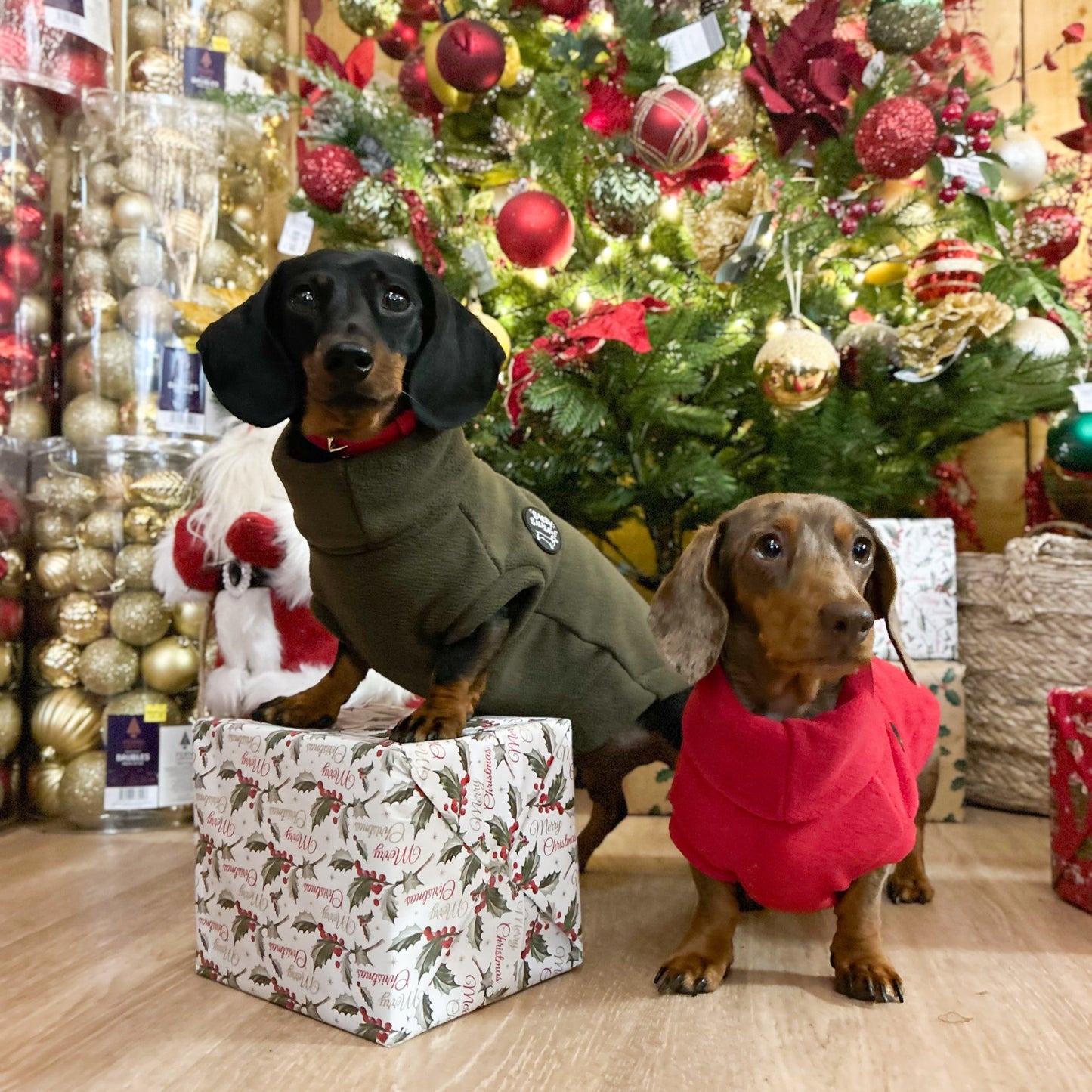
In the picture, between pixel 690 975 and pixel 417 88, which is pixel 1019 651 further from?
pixel 417 88

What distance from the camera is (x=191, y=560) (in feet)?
6.05

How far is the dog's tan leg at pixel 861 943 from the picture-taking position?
1.16m

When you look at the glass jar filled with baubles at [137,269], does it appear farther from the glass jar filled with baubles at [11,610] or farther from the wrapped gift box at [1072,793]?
the wrapped gift box at [1072,793]

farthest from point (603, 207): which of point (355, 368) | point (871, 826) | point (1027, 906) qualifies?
point (1027, 906)

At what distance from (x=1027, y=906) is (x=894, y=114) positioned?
1.38m

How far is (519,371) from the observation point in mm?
1938

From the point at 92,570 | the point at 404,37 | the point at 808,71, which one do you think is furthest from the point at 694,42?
the point at 92,570

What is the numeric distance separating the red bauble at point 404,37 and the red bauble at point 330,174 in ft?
1.22

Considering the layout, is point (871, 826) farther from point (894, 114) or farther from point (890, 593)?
point (894, 114)

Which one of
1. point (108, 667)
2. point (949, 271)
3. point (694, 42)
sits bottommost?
point (108, 667)

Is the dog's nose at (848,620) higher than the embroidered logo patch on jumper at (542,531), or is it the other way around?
the embroidered logo patch on jumper at (542,531)

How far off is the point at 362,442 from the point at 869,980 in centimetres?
85

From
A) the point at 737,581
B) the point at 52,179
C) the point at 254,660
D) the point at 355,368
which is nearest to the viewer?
the point at 355,368

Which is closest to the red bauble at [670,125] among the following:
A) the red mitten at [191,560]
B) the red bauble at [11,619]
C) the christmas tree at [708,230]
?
the christmas tree at [708,230]
